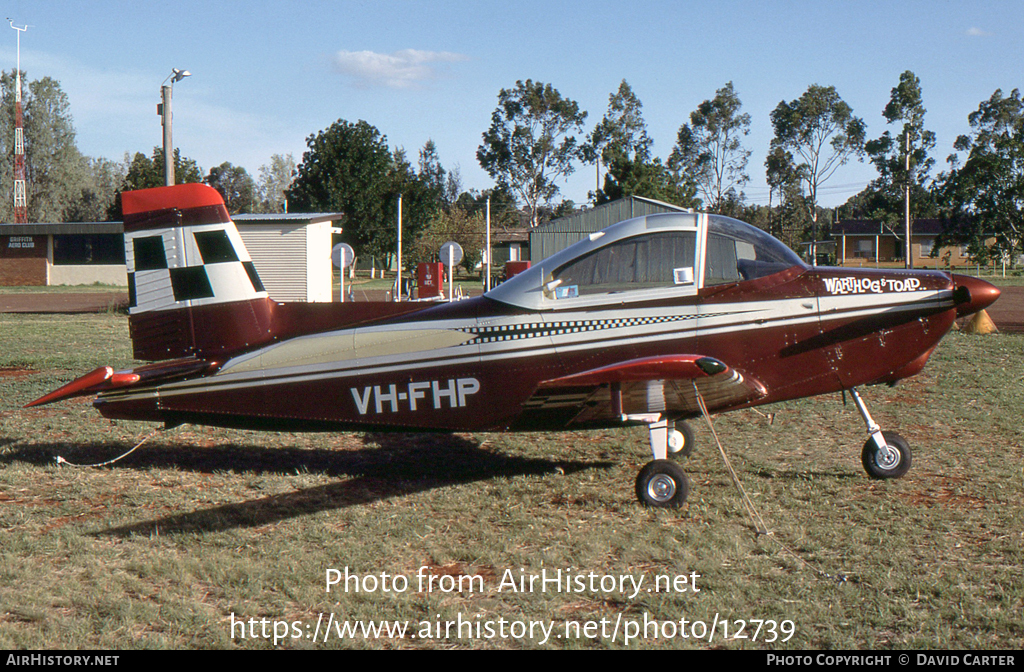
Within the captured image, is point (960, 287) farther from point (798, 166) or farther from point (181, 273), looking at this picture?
point (798, 166)

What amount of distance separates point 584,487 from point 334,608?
2940 millimetres

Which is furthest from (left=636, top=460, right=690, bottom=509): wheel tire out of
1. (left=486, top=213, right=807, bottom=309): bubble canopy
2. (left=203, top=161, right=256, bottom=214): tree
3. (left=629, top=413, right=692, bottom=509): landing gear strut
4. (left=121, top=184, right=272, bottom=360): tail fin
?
(left=203, top=161, right=256, bottom=214): tree

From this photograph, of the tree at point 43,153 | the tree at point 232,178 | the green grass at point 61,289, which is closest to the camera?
the green grass at point 61,289

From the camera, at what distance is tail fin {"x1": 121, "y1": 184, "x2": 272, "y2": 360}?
6812 mm

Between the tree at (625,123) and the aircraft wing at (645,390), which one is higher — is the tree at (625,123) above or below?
above

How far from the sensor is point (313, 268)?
28812 mm

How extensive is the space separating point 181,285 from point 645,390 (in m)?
4.21

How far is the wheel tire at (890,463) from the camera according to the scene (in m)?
6.80

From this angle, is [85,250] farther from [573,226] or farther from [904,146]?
[904,146]

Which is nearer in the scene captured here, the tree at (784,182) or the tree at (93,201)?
the tree at (784,182)

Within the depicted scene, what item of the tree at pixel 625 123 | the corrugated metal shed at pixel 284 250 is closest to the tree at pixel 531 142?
the tree at pixel 625 123

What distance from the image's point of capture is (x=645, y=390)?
19.1 ft

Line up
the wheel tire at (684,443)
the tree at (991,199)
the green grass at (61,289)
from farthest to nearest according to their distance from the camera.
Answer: the green grass at (61,289) < the tree at (991,199) < the wheel tire at (684,443)

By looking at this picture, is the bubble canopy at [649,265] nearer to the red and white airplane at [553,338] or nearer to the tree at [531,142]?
the red and white airplane at [553,338]
